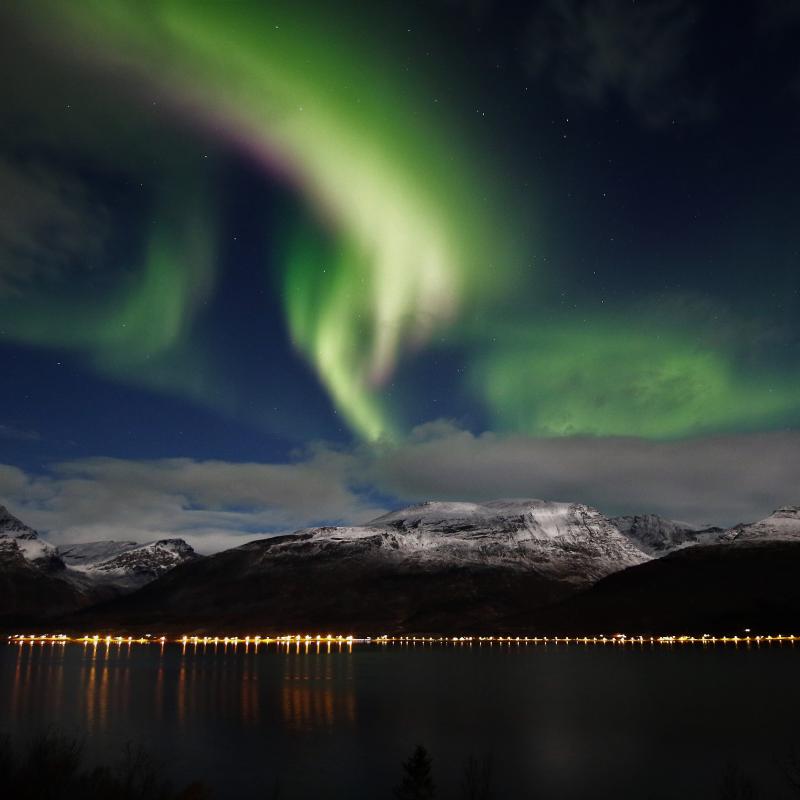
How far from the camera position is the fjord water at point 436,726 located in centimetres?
5675

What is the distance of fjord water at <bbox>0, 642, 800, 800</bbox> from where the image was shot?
56750mm

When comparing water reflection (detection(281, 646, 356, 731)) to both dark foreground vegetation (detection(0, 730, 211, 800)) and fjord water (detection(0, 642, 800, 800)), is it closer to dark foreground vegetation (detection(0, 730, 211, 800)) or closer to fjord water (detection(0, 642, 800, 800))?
fjord water (detection(0, 642, 800, 800))

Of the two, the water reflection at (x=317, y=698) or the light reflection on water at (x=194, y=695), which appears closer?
the water reflection at (x=317, y=698)

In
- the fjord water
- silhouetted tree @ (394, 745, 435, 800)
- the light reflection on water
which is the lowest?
the fjord water

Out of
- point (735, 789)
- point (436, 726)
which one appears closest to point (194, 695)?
point (436, 726)

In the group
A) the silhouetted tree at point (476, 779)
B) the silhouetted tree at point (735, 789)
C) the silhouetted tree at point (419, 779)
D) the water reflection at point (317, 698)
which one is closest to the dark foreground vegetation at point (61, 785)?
the silhouetted tree at point (419, 779)

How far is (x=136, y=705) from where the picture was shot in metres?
103

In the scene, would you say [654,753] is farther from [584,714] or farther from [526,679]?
[526,679]

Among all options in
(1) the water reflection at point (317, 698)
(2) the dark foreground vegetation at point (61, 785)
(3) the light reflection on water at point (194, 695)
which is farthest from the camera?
(3) the light reflection on water at point (194, 695)

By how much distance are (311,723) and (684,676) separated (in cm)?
9304

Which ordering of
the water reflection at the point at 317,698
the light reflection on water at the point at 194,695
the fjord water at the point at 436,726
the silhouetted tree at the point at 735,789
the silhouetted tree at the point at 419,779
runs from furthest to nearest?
the light reflection on water at the point at 194,695
the water reflection at the point at 317,698
the fjord water at the point at 436,726
the silhouetted tree at the point at 419,779
the silhouetted tree at the point at 735,789

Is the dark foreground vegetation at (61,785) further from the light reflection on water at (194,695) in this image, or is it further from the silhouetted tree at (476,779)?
the light reflection on water at (194,695)

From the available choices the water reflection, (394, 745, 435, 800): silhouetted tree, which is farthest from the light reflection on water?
(394, 745, 435, 800): silhouetted tree

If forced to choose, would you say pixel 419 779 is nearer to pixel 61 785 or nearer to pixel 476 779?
pixel 476 779
